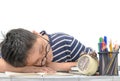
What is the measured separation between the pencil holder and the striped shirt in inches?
11.0

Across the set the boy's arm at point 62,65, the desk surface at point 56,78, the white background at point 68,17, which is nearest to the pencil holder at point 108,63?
the desk surface at point 56,78

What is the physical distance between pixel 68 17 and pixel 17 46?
0.62 m

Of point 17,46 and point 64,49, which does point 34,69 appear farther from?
point 64,49

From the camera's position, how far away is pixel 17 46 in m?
0.86

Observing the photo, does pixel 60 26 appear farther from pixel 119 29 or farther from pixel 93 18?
pixel 119 29

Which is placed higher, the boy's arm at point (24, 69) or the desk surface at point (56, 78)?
the boy's arm at point (24, 69)

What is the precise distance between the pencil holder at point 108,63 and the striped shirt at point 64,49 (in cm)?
28

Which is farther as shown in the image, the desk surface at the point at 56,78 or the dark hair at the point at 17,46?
the dark hair at the point at 17,46

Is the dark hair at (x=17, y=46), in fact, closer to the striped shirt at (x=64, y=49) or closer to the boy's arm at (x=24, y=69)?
the boy's arm at (x=24, y=69)

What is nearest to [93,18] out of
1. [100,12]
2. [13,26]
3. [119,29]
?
[100,12]

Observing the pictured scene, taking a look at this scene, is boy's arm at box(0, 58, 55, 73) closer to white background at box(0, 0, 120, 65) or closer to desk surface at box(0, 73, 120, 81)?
desk surface at box(0, 73, 120, 81)

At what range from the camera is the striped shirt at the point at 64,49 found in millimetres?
1107

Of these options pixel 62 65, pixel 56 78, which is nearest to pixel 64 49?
pixel 62 65

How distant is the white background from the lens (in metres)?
1.40
